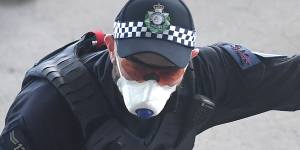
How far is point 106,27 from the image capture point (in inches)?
145

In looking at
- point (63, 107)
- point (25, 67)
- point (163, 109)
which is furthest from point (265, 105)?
point (25, 67)

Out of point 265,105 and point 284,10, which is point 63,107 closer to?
point 265,105

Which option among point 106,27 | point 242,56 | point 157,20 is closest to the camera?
point 157,20

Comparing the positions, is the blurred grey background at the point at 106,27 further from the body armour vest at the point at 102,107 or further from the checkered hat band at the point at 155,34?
the checkered hat band at the point at 155,34

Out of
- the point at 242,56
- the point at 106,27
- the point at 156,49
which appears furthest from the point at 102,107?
the point at 106,27

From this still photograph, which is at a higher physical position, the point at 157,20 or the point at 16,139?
the point at 157,20

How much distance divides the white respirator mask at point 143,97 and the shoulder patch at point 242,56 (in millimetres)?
250

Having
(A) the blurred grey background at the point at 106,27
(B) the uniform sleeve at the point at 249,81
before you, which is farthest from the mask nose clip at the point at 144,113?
(A) the blurred grey background at the point at 106,27

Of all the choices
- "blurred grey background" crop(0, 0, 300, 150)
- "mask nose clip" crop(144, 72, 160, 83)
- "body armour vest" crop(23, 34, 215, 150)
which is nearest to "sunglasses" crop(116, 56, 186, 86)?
"mask nose clip" crop(144, 72, 160, 83)

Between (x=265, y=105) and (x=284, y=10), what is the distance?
2.19 metres

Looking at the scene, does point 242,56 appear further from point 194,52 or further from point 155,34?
point 155,34

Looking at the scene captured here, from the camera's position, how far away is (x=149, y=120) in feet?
5.24

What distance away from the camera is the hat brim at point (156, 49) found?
1.43 m

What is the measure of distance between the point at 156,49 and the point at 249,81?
1.14ft
